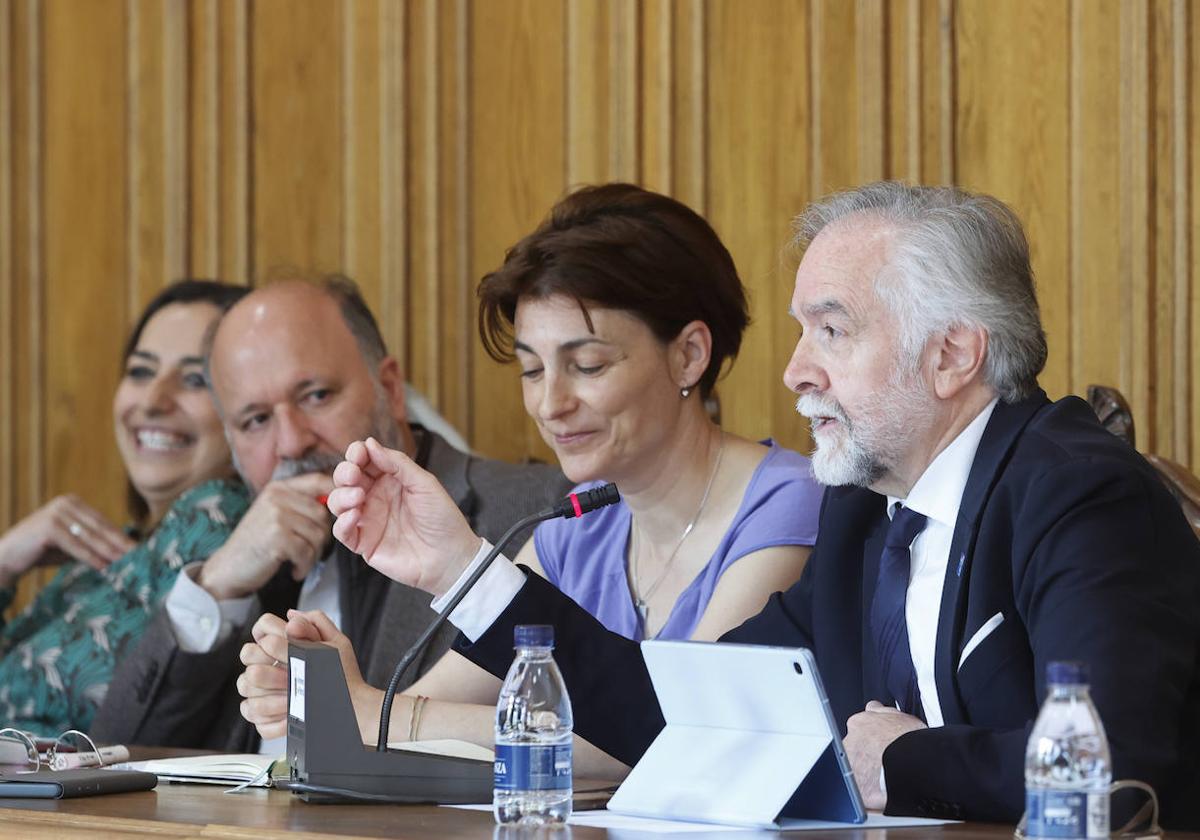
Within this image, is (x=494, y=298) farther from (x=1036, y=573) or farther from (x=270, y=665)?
(x=1036, y=573)

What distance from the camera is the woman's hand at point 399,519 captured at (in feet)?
6.94

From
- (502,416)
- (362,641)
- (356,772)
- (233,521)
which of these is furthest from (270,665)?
(502,416)

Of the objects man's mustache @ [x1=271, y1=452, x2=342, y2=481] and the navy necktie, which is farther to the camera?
man's mustache @ [x1=271, y1=452, x2=342, y2=481]

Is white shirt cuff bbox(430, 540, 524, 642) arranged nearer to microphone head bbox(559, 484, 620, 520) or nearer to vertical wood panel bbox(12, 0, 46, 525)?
microphone head bbox(559, 484, 620, 520)

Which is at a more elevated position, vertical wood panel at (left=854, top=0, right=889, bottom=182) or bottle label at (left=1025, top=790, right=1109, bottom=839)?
vertical wood panel at (left=854, top=0, right=889, bottom=182)

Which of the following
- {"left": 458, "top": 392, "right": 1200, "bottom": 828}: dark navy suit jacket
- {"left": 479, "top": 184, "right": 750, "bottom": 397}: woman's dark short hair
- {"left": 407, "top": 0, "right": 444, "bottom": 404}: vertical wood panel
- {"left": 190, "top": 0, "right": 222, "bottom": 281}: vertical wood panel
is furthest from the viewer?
{"left": 190, "top": 0, "right": 222, "bottom": 281}: vertical wood panel

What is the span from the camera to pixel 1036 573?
184 cm

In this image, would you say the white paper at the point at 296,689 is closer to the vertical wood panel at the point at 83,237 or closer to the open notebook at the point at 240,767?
the open notebook at the point at 240,767

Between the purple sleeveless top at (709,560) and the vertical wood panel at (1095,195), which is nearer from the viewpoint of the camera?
the purple sleeveless top at (709,560)

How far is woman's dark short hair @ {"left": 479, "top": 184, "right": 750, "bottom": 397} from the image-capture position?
9.04ft

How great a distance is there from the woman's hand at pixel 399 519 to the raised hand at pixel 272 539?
0.98 metres

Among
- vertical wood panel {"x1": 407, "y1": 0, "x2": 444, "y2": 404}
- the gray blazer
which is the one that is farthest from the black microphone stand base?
vertical wood panel {"x1": 407, "y1": 0, "x2": 444, "y2": 404}

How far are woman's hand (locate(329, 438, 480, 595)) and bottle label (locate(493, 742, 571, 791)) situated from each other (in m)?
0.49

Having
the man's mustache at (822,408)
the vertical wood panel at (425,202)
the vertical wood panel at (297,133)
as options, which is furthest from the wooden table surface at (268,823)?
the vertical wood panel at (297,133)
